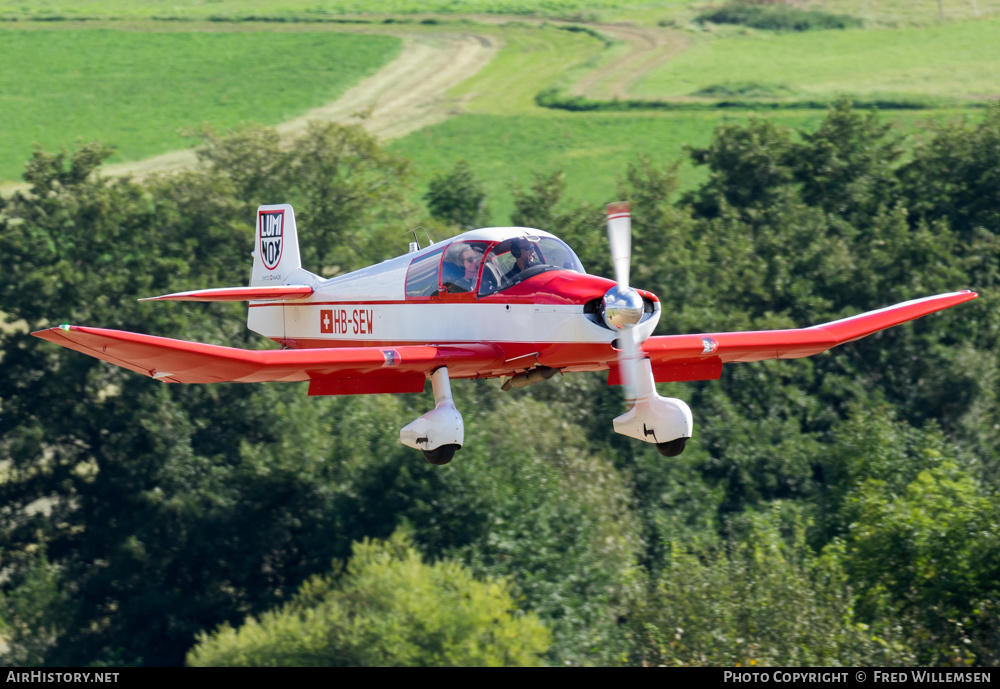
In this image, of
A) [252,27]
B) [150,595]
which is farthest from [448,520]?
[252,27]

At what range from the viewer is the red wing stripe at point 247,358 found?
11.3 meters

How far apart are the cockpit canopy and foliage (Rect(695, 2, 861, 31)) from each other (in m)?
82.1

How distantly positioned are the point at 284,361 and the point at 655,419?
14.8 ft

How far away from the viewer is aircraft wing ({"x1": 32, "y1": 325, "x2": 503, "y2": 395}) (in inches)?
448

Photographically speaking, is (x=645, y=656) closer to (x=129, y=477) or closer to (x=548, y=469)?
(x=548, y=469)

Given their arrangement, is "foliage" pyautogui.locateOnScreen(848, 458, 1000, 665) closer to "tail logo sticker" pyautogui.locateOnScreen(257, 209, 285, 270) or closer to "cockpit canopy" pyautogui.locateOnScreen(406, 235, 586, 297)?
"tail logo sticker" pyautogui.locateOnScreen(257, 209, 285, 270)

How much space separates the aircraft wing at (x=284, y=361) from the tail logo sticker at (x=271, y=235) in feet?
18.0

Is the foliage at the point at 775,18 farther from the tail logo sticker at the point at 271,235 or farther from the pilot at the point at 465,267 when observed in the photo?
the pilot at the point at 465,267

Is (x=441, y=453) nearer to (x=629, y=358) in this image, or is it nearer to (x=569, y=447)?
(x=629, y=358)

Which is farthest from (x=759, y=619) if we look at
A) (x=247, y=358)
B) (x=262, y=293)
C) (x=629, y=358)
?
(x=247, y=358)

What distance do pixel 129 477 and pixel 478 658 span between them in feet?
67.3

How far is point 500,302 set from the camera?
1393 centimetres

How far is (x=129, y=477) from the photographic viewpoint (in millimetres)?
48000

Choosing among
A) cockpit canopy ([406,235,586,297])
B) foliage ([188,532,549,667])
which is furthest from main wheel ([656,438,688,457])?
foliage ([188,532,549,667])
